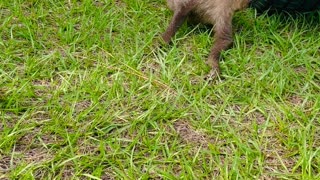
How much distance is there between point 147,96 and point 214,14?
0.86 meters

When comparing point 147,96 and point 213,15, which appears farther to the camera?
point 213,15

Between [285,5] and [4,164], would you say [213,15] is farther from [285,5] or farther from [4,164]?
[4,164]

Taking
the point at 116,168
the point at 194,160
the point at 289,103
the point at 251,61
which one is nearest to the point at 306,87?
the point at 289,103

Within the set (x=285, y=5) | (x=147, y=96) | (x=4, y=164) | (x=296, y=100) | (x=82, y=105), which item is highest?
(x=285, y=5)

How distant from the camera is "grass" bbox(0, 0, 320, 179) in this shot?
243cm

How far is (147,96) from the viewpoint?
288 centimetres

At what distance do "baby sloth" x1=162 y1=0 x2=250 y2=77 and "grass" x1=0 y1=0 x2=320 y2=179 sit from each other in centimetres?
9

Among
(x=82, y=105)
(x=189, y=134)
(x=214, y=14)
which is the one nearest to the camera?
(x=189, y=134)

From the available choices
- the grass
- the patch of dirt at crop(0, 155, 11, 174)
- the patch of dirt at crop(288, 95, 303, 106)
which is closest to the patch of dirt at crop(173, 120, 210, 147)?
the grass

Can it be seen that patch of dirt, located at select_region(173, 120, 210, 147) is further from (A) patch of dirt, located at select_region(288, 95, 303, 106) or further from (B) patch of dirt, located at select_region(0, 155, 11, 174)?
(B) patch of dirt, located at select_region(0, 155, 11, 174)

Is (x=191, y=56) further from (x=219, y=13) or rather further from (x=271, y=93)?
(x=271, y=93)

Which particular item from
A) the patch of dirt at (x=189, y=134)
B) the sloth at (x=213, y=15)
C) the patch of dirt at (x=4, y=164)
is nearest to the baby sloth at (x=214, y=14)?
the sloth at (x=213, y=15)

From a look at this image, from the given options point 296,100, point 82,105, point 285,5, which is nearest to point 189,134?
point 82,105

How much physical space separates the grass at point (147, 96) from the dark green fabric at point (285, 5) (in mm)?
115
